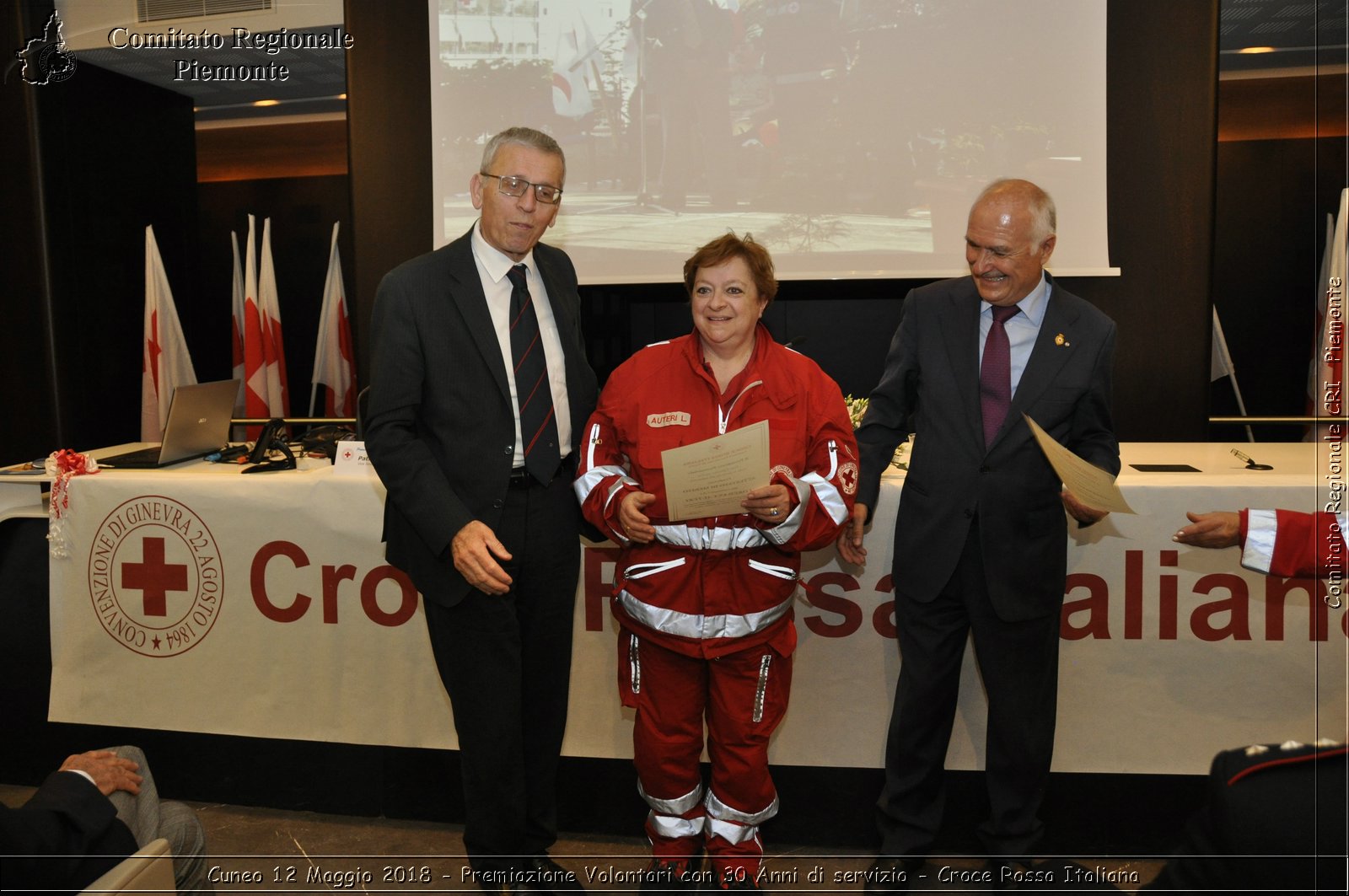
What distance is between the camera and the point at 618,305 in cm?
478

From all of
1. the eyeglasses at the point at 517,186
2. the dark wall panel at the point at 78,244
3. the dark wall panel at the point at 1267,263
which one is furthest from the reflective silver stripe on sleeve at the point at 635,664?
the dark wall panel at the point at 1267,263

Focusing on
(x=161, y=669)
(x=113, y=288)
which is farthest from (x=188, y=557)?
(x=113, y=288)

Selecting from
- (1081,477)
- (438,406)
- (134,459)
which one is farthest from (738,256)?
(134,459)

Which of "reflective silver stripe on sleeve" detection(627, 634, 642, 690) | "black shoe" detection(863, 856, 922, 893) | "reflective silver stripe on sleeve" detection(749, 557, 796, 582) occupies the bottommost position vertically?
"black shoe" detection(863, 856, 922, 893)

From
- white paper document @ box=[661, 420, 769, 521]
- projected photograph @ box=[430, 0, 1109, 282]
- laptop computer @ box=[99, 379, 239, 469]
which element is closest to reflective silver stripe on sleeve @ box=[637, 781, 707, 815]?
white paper document @ box=[661, 420, 769, 521]

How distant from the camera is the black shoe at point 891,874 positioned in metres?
2.40

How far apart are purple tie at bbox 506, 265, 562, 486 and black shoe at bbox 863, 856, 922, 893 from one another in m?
1.32

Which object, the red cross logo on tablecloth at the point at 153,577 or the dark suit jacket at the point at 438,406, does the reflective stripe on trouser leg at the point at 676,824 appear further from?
the red cross logo on tablecloth at the point at 153,577

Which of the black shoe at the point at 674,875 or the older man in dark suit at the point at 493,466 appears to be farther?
the black shoe at the point at 674,875

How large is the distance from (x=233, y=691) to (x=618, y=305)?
2.63 m

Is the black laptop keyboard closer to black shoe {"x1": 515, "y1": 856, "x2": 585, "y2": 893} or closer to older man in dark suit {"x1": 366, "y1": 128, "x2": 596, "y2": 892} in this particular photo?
older man in dark suit {"x1": 366, "y1": 128, "x2": 596, "y2": 892}

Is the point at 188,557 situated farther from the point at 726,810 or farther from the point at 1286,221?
the point at 1286,221

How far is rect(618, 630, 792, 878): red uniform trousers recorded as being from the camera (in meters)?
2.19

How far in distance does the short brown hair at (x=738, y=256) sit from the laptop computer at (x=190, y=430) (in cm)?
200
